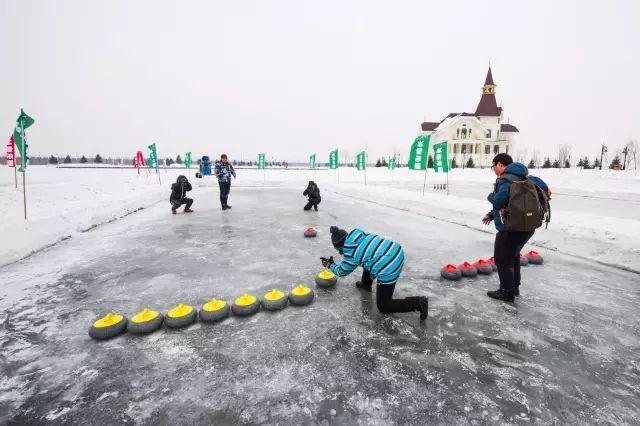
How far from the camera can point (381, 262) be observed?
3.05m

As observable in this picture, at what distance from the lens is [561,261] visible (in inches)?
218

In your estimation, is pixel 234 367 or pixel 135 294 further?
pixel 135 294

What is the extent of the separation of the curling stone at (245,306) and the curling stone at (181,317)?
0.43 metres

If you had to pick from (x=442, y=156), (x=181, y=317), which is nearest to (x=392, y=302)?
(x=181, y=317)

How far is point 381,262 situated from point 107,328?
2.72 metres

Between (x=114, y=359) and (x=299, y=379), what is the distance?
64.4 inches

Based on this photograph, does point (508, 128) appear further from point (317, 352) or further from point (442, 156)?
point (317, 352)

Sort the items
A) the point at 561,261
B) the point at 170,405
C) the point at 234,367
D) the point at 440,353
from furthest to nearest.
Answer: the point at 561,261 → the point at 440,353 → the point at 234,367 → the point at 170,405

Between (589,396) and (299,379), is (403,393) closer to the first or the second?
(299,379)

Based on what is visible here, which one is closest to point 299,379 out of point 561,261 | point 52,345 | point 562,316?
point 52,345

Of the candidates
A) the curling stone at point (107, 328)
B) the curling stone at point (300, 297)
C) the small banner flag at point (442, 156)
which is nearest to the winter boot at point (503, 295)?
the curling stone at point (300, 297)

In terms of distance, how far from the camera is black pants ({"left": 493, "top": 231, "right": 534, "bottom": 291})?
352cm

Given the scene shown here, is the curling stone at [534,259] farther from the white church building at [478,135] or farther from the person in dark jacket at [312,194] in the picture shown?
the white church building at [478,135]

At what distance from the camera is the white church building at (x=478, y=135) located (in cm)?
5700
